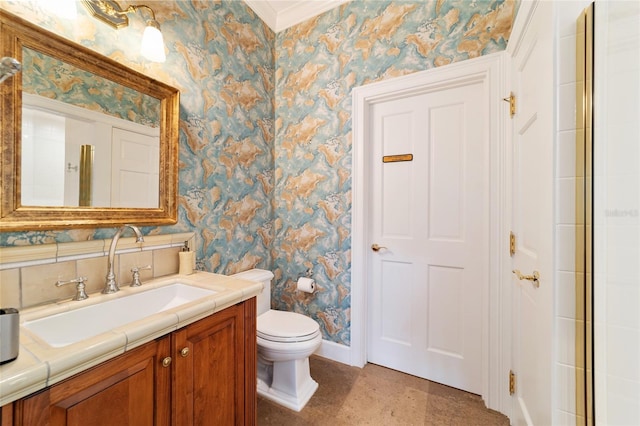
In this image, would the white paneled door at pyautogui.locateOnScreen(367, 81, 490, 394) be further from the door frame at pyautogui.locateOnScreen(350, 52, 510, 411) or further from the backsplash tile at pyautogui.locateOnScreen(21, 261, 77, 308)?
the backsplash tile at pyautogui.locateOnScreen(21, 261, 77, 308)

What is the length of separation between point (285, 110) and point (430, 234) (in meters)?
1.54

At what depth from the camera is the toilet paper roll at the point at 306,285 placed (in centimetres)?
196

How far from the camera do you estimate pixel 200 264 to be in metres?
1.63

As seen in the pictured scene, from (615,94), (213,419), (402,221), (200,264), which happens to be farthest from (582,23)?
(200,264)

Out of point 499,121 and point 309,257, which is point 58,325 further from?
point 499,121

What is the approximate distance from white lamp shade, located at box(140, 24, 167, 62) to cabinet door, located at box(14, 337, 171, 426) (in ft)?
4.32

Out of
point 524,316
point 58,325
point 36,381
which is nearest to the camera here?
point 36,381

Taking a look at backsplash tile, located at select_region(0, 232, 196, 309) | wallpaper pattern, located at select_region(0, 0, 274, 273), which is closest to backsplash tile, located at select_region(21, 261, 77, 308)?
backsplash tile, located at select_region(0, 232, 196, 309)

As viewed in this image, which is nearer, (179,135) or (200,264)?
(179,135)

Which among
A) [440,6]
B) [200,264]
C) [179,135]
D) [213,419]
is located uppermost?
[440,6]

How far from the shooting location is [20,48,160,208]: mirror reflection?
0.99 meters

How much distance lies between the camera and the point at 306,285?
1.96m

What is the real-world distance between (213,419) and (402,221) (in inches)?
59.9

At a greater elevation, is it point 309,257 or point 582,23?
point 582,23
